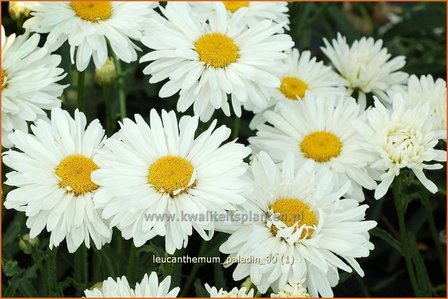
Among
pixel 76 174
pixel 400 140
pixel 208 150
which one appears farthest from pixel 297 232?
pixel 76 174

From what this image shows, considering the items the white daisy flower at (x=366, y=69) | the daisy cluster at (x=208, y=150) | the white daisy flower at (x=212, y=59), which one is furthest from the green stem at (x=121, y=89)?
the white daisy flower at (x=366, y=69)

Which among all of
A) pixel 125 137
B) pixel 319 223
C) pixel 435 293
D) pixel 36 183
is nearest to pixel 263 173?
pixel 319 223

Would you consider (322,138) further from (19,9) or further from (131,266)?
(19,9)

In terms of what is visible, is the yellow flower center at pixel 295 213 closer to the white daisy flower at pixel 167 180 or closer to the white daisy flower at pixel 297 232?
the white daisy flower at pixel 297 232

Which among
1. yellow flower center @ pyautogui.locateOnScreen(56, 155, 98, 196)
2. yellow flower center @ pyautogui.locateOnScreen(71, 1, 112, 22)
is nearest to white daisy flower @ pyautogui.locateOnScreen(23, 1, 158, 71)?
yellow flower center @ pyautogui.locateOnScreen(71, 1, 112, 22)

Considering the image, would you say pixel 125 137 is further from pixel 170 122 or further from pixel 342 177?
pixel 342 177

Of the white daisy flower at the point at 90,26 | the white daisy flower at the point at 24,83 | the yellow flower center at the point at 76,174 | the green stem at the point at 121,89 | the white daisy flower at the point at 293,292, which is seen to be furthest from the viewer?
the green stem at the point at 121,89

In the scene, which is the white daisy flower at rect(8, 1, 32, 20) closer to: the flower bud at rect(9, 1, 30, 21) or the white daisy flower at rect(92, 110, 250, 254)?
the flower bud at rect(9, 1, 30, 21)

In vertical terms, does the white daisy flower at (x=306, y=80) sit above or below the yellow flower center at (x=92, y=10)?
below
